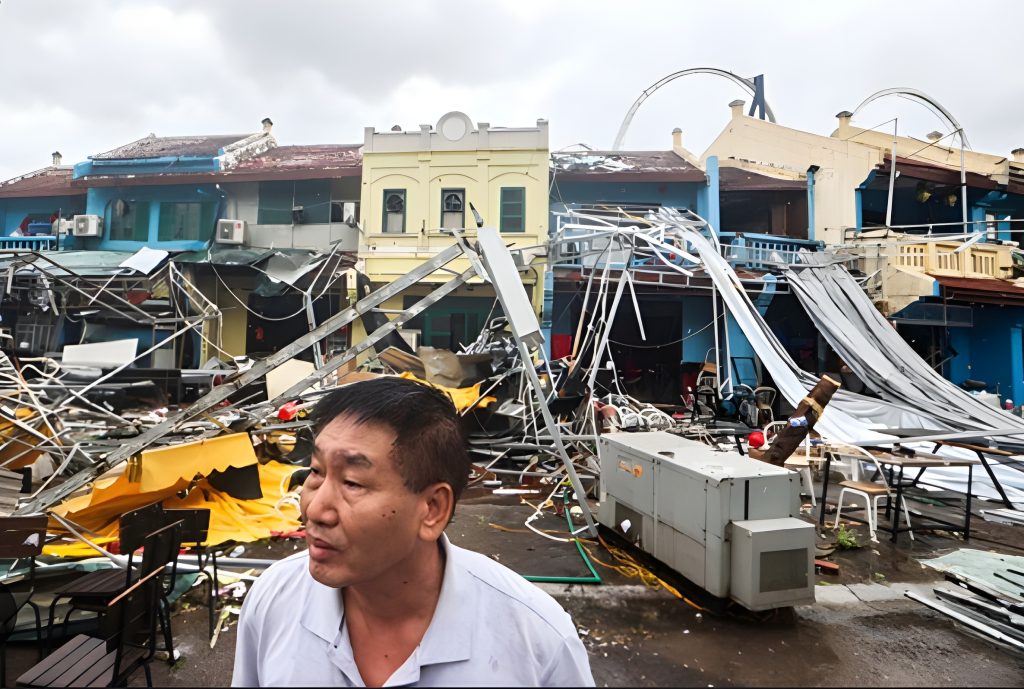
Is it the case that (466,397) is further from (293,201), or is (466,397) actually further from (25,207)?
(25,207)

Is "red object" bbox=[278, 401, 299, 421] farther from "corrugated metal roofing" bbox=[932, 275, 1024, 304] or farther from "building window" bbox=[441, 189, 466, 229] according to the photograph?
"corrugated metal roofing" bbox=[932, 275, 1024, 304]

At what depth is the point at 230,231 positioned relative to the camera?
51.8 ft

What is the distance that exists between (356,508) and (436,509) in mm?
199

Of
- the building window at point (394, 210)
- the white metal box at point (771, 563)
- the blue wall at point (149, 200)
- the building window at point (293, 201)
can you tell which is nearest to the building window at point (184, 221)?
the blue wall at point (149, 200)

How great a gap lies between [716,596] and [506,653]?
3.76 metres

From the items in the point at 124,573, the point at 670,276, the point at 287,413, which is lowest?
the point at 124,573

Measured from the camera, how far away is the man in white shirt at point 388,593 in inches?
43.6

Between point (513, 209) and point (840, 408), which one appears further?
point (513, 209)

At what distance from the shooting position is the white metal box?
4.03m

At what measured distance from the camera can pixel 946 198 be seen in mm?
17328

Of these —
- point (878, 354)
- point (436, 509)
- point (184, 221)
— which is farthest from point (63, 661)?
point (184, 221)

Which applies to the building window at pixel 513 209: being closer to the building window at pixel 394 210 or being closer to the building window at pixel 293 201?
the building window at pixel 394 210


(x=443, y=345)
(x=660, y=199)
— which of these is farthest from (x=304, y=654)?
(x=660, y=199)

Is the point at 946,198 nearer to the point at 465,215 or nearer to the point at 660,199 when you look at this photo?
the point at 660,199
